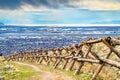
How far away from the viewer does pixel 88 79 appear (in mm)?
26234

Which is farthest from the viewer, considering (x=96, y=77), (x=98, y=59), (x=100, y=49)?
(x=100, y=49)

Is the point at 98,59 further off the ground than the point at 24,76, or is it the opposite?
the point at 98,59

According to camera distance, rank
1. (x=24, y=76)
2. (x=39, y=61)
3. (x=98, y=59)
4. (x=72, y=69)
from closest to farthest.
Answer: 1. (x=98, y=59)
2. (x=24, y=76)
3. (x=72, y=69)
4. (x=39, y=61)

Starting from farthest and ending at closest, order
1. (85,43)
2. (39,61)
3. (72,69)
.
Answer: (39,61), (72,69), (85,43)

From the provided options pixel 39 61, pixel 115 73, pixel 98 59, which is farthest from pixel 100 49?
pixel 39 61

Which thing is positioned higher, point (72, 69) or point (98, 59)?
point (98, 59)

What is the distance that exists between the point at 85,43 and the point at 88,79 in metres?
2.42

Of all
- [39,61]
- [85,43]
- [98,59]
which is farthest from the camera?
[39,61]

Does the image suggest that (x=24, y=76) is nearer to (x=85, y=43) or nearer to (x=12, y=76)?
(x=12, y=76)

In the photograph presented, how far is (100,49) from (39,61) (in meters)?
23.9

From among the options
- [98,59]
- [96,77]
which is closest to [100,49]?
[96,77]

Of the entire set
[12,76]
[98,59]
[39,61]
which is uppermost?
[98,59]

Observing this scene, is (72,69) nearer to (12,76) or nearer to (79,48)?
(79,48)

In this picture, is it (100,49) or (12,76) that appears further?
(100,49)
